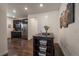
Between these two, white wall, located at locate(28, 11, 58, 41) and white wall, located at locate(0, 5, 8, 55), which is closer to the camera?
white wall, located at locate(0, 5, 8, 55)

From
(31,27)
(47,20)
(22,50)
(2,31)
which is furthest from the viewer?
(31,27)

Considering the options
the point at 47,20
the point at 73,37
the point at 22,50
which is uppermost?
the point at 47,20

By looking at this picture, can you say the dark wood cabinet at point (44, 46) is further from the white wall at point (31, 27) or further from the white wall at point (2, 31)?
the white wall at point (31, 27)

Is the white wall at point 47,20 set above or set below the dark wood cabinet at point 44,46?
above

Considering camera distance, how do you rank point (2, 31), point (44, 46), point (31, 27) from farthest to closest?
point (31, 27) < point (2, 31) < point (44, 46)

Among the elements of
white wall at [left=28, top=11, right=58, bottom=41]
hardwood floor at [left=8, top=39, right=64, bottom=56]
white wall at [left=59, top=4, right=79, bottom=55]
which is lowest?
hardwood floor at [left=8, top=39, right=64, bottom=56]

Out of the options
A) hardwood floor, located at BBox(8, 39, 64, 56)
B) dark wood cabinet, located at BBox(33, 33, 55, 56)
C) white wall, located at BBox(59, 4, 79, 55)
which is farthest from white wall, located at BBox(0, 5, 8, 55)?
white wall, located at BBox(59, 4, 79, 55)

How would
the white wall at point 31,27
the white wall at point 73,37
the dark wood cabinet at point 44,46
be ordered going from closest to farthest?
the white wall at point 73,37, the dark wood cabinet at point 44,46, the white wall at point 31,27

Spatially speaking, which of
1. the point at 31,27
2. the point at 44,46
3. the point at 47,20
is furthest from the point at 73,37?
the point at 31,27

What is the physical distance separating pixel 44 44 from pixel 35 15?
5868mm

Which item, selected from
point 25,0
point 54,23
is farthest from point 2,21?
point 54,23

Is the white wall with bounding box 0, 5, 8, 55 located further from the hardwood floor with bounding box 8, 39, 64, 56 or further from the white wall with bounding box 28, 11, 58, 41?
the white wall with bounding box 28, 11, 58, 41

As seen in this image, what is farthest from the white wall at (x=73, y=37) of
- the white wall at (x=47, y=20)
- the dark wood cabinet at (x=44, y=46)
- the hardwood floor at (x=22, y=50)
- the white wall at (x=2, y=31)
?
the white wall at (x=47, y=20)

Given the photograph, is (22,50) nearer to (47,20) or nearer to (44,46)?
(44,46)
